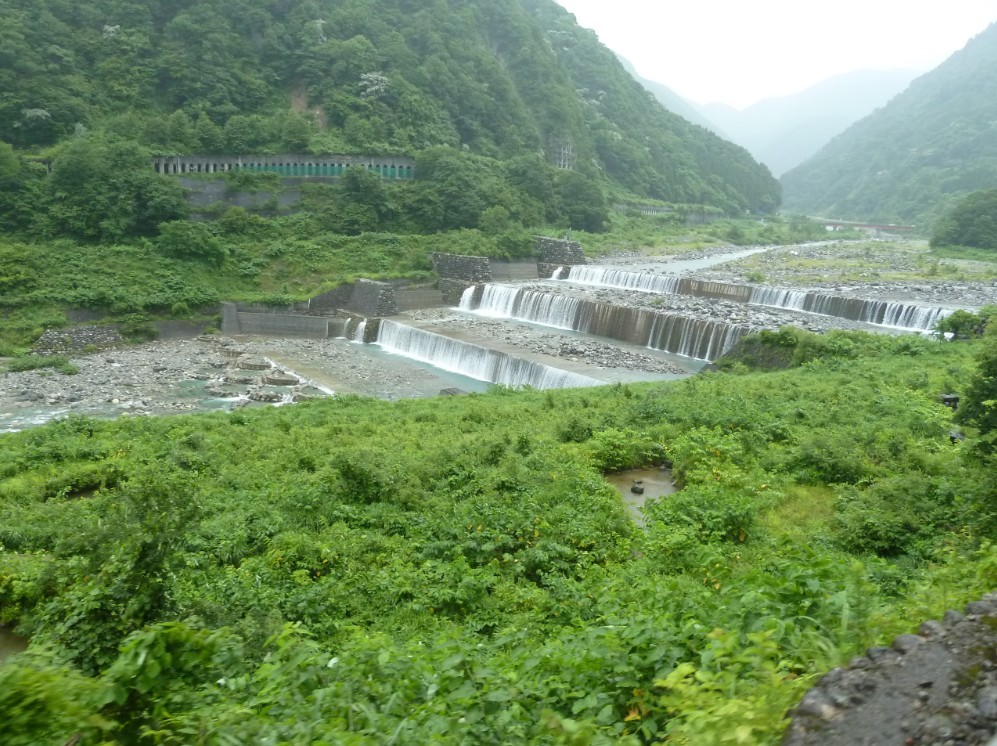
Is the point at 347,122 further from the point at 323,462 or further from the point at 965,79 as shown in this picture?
the point at 965,79

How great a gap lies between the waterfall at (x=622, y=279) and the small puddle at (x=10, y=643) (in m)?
30.8

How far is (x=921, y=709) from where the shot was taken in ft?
10.5

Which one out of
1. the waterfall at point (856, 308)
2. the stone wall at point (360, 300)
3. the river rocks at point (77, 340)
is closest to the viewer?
the river rocks at point (77, 340)

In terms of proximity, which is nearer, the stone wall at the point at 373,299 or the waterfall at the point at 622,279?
the stone wall at the point at 373,299

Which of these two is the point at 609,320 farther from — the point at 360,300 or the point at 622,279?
the point at 360,300

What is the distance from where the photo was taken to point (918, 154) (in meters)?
98.0

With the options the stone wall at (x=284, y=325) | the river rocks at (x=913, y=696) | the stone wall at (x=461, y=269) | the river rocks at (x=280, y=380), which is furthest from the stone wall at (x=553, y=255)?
the river rocks at (x=913, y=696)

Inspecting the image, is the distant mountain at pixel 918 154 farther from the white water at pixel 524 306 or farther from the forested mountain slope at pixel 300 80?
the white water at pixel 524 306

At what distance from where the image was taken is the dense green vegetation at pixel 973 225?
160 feet

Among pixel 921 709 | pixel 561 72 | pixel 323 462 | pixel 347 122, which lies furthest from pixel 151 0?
pixel 921 709

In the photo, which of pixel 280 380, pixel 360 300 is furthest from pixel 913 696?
pixel 360 300

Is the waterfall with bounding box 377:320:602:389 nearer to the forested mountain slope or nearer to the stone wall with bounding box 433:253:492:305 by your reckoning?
the stone wall with bounding box 433:253:492:305

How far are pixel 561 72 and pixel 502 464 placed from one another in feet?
248

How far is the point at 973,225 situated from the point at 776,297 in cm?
2968
